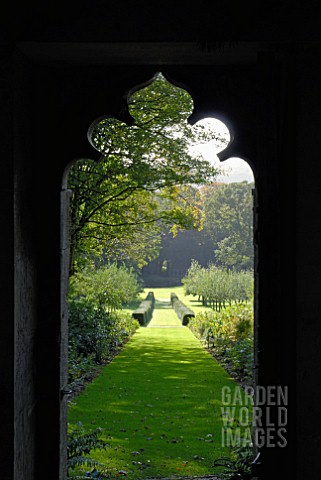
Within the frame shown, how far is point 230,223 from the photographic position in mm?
13797

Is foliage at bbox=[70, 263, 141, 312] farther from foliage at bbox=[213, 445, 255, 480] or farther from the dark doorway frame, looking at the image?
the dark doorway frame

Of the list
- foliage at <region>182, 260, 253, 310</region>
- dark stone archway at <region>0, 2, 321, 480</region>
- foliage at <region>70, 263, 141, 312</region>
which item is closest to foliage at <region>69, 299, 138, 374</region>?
foliage at <region>70, 263, 141, 312</region>

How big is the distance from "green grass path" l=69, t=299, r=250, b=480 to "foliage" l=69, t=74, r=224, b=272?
1994 mm

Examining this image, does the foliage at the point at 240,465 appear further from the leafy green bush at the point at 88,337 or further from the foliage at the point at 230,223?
the foliage at the point at 230,223

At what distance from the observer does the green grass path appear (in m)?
4.70

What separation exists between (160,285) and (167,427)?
15.3m

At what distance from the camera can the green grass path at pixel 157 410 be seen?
15.4 ft

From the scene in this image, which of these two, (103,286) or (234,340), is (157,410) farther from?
(103,286)

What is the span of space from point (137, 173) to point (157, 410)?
3.57 m

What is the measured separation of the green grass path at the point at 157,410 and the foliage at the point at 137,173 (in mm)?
1994

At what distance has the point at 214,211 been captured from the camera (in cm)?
1401

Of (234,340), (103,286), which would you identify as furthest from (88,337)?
(234,340)
